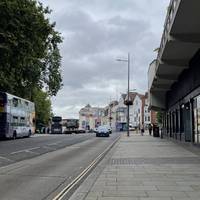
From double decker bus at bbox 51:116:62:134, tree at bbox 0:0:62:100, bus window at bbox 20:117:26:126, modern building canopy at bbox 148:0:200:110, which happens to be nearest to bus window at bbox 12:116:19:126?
bus window at bbox 20:117:26:126

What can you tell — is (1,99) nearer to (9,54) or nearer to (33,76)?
(33,76)

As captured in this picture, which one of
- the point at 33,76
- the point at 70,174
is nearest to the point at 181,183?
the point at 70,174

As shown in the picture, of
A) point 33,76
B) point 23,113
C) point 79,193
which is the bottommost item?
point 79,193

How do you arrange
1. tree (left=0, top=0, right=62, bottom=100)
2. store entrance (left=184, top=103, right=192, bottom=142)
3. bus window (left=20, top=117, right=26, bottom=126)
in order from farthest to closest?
1. bus window (left=20, top=117, right=26, bottom=126)
2. store entrance (left=184, top=103, right=192, bottom=142)
3. tree (left=0, top=0, right=62, bottom=100)

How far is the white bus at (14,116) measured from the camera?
4278 centimetres

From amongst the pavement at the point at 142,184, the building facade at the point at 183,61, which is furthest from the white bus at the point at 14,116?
the pavement at the point at 142,184

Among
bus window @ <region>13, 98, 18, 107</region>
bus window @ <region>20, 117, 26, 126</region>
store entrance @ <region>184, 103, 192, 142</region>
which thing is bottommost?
store entrance @ <region>184, 103, 192, 142</region>

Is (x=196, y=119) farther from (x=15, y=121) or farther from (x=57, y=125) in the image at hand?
(x=57, y=125)

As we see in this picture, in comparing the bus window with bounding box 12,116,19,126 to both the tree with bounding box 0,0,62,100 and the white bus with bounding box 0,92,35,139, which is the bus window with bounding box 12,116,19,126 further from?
the tree with bounding box 0,0,62,100

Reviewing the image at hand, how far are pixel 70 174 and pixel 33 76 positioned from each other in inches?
1259

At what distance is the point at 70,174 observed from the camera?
54.8ft

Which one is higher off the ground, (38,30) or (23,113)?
(38,30)

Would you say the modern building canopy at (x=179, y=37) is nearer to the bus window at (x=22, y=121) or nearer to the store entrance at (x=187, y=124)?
the store entrance at (x=187, y=124)

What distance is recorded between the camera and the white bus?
42781mm
